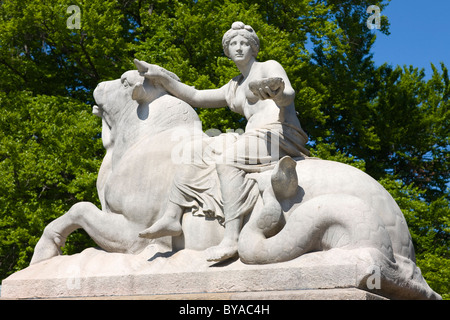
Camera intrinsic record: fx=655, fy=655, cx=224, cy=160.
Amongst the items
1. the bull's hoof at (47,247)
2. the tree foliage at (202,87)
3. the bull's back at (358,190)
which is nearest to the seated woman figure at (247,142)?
the bull's back at (358,190)

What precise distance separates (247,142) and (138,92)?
1.45 meters

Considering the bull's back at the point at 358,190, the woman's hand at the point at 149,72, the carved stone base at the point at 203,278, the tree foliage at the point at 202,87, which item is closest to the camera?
the carved stone base at the point at 203,278

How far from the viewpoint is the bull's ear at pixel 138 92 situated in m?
6.53

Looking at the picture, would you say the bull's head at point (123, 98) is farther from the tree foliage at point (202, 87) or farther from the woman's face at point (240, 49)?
the tree foliage at point (202, 87)

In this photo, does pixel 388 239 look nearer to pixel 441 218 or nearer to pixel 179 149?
pixel 179 149

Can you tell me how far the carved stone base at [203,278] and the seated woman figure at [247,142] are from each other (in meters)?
0.23

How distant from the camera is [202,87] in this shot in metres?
13.0

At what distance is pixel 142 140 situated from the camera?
6.41 metres

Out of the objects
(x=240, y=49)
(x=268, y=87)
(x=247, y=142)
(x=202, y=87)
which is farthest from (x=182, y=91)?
(x=202, y=87)

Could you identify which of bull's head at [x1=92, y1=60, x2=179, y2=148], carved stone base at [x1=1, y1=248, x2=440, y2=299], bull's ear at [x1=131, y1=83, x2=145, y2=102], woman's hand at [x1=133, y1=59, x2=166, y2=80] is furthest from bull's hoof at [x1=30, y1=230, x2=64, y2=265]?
woman's hand at [x1=133, y1=59, x2=166, y2=80]

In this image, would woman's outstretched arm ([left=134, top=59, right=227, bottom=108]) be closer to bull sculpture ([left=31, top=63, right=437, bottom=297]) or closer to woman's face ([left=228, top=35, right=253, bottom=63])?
bull sculpture ([left=31, top=63, right=437, bottom=297])

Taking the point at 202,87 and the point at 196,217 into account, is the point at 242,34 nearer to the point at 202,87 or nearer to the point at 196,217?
the point at 196,217

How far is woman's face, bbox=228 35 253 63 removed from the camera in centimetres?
634

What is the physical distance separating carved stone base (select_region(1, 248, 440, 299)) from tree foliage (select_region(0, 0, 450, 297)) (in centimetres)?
674
